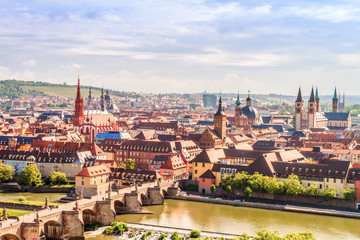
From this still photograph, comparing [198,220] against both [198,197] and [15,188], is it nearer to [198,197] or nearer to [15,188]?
[198,197]

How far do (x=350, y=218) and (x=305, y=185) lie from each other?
10113 mm

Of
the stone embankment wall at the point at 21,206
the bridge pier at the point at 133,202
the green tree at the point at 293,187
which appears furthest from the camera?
the green tree at the point at 293,187

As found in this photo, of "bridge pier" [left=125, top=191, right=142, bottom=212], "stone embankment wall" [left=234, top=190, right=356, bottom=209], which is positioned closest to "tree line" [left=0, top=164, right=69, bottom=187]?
"bridge pier" [left=125, top=191, right=142, bottom=212]

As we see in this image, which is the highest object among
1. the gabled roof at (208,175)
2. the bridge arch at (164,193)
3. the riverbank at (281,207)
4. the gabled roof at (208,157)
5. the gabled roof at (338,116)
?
the gabled roof at (338,116)

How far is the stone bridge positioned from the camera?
50688mm

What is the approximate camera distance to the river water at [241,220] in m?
56.9

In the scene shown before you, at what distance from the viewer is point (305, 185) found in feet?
234

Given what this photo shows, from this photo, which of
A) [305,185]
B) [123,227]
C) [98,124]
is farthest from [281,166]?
[98,124]

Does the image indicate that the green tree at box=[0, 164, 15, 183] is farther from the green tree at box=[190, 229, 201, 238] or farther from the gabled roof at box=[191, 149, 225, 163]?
the green tree at box=[190, 229, 201, 238]

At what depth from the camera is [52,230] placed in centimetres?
5503

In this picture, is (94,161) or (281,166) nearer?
(281,166)

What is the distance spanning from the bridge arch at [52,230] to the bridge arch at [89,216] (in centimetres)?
560

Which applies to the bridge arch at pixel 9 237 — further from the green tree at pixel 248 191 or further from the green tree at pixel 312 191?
the green tree at pixel 312 191

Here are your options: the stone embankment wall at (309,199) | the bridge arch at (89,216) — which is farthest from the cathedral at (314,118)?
the bridge arch at (89,216)
